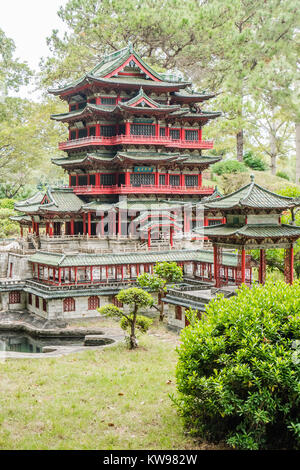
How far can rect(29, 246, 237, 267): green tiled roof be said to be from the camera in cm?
3591

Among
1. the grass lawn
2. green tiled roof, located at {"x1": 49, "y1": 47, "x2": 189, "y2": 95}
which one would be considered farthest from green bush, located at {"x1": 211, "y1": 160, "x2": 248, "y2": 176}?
the grass lawn

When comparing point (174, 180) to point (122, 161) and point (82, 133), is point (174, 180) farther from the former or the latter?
point (82, 133)

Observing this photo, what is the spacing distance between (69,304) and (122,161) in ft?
46.3

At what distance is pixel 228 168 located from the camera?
198ft

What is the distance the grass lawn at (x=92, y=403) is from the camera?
1480cm

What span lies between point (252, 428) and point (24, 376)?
38.4ft

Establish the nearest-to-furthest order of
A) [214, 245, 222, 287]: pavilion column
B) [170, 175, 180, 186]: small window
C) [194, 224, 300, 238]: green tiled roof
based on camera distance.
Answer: [194, 224, 300, 238]: green tiled roof < [214, 245, 222, 287]: pavilion column < [170, 175, 180, 186]: small window

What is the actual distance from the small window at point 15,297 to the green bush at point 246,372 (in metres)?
25.9

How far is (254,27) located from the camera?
60938 mm

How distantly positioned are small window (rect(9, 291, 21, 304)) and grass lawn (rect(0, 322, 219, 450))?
1490 centimetres

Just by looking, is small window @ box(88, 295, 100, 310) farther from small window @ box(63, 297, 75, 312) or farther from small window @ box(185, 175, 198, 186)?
small window @ box(185, 175, 198, 186)

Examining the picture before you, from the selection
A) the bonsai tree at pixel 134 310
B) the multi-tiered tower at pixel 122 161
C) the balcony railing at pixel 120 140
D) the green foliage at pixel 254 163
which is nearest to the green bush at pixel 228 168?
the green foliage at pixel 254 163

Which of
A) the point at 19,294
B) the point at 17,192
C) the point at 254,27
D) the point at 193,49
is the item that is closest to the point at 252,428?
the point at 19,294
